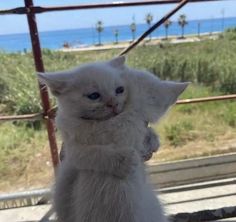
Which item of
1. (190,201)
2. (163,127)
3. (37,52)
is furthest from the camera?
(163,127)

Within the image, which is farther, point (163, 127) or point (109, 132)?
point (163, 127)

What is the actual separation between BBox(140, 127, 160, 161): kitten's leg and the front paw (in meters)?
0.04

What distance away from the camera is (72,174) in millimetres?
920

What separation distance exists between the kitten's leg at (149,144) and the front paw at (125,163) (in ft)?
0.13

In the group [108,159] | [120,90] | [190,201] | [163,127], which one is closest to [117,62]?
[120,90]

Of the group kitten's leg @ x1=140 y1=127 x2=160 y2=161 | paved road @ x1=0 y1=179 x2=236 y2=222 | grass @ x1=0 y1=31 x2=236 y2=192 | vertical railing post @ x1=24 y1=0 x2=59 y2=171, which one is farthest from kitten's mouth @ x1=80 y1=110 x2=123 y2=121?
grass @ x1=0 y1=31 x2=236 y2=192

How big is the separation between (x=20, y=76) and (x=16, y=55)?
1531 mm

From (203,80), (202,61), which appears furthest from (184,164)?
(202,61)

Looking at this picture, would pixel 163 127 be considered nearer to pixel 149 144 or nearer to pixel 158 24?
pixel 158 24

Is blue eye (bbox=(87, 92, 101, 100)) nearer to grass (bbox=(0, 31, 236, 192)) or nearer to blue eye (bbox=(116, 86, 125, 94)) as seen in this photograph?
blue eye (bbox=(116, 86, 125, 94))

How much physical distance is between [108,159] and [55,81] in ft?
0.60

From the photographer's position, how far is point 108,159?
2.80ft

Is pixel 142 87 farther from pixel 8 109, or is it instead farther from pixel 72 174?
pixel 8 109

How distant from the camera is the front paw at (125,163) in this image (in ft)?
2.82
